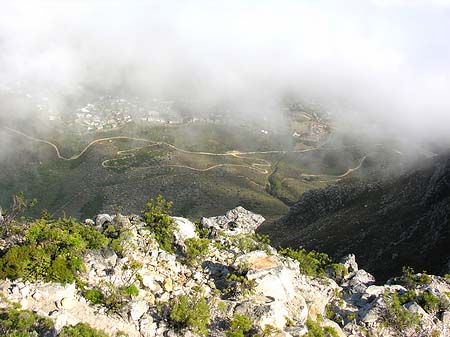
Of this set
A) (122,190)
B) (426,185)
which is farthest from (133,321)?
(122,190)

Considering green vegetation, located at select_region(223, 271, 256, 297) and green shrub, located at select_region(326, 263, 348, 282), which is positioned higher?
green vegetation, located at select_region(223, 271, 256, 297)

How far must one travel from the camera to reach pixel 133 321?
26.5 metres

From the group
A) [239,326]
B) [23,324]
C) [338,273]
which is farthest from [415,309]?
[23,324]

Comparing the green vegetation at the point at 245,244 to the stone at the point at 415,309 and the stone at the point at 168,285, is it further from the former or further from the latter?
the stone at the point at 415,309

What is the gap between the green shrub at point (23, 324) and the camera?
22609 millimetres

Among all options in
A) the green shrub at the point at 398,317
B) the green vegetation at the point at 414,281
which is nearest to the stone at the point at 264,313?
the green shrub at the point at 398,317

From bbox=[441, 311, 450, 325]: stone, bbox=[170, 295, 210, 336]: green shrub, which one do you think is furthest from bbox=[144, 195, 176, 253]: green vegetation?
bbox=[441, 311, 450, 325]: stone

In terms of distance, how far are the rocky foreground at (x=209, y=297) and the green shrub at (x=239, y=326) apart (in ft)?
0.20

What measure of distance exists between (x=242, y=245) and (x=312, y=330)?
474 inches

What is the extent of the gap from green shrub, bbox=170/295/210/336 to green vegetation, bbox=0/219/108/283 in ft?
22.4

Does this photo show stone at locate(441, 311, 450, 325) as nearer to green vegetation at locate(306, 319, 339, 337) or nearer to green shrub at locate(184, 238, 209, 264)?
green vegetation at locate(306, 319, 339, 337)

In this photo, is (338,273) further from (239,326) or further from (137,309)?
(137,309)

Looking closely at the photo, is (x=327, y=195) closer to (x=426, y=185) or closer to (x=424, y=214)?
(x=426, y=185)

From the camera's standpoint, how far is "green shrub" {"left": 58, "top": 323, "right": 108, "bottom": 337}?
23344 mm
